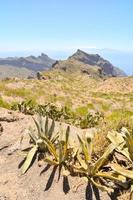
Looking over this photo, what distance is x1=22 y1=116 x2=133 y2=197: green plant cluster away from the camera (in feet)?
26.7

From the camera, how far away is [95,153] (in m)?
9.00

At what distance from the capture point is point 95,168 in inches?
328

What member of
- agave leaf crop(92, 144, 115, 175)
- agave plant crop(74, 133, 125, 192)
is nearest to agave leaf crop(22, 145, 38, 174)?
agave plant crop(74, 133, 125, 192)

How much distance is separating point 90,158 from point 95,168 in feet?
1.34

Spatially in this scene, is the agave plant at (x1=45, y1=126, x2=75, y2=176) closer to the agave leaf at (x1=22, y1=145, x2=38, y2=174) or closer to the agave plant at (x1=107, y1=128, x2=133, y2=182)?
the agave leaf at (x1=22, y1=145, x2=38, y2=174)

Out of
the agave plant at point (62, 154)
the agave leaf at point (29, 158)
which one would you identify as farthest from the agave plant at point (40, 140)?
the agave plant at point (62, 154)

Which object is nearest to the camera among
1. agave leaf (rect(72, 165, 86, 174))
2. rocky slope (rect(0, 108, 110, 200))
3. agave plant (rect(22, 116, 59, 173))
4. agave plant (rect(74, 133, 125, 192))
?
agave plant (rect(74, 133, 125, 192))

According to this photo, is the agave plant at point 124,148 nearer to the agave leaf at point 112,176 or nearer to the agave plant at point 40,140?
the agave leaf at point 112,176

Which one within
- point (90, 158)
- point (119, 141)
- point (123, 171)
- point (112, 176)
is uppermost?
point (119, 141)

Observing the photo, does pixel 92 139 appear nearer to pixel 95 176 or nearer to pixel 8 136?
pixel 95 176

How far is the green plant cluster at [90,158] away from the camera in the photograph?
8.13 m

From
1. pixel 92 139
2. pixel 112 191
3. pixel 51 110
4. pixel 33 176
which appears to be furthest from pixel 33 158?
pixel 51 110

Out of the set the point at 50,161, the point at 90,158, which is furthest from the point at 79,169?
the point at 50,161

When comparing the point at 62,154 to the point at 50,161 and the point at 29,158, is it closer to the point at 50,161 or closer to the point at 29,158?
the point at 50,161
